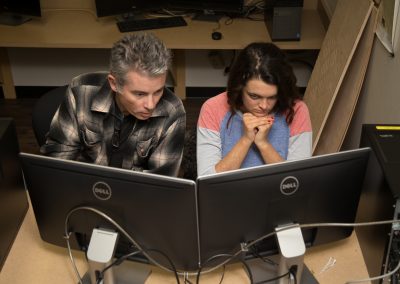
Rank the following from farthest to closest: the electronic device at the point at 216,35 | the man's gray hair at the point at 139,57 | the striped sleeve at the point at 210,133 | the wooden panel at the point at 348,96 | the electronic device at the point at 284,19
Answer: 1. the electronic device at the point at 216,35
2. the electronic device at the point at 284,19
3. the wooden panel at the point at 348,96
4. the striped sleeve at the point at 210,133
5. the man's gray hair at the point at 139,57

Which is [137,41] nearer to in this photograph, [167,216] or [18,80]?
[167,216]

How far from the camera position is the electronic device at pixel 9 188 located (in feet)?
4.63

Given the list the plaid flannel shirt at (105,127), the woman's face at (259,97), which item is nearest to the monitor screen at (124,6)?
the plaid flannel shirt at (105,127)

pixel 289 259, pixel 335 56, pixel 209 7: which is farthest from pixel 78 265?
pixel 209 7

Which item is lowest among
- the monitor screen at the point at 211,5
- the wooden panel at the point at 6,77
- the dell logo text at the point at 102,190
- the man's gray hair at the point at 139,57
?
the wooden panel at the point at 6,77

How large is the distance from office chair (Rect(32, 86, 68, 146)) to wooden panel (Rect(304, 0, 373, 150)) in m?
1.26

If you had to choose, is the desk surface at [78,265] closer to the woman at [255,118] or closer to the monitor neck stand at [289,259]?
the monitor neck stand at [289,259]

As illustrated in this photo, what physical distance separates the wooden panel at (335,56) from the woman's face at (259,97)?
680mm

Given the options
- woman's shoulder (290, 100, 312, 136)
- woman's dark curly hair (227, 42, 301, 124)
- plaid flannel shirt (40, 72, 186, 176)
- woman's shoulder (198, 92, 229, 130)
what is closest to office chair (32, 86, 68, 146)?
plaid flannel shirt (40, 72, 186, 176)

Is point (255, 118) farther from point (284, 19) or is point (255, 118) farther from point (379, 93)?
point (284, 19)

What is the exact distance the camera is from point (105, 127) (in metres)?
1.80

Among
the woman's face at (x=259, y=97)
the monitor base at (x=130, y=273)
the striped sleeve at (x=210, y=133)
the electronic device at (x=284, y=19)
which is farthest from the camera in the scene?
the electronic device at (x=284, y=19)

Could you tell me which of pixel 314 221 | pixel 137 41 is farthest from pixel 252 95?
pixel 314 221

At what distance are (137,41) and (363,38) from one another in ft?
3.89
